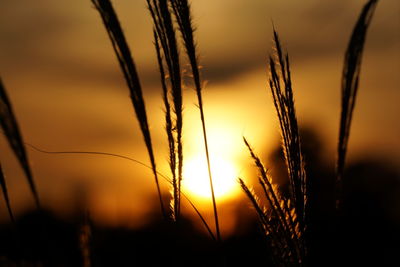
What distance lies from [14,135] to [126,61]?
35 cm

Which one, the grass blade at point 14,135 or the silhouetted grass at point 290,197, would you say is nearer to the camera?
the grass blade at point 14,135

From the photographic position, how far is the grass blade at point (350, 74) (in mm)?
1127

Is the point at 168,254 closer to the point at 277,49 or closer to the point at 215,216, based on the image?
the point at 215,216

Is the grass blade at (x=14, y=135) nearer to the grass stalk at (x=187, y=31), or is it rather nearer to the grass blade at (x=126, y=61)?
the grass blade at (x=126, y=61)

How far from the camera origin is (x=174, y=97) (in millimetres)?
1511

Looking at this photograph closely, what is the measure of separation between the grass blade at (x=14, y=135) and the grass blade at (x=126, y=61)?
31 centimetres

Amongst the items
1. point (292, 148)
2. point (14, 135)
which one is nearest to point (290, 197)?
point (292, 148)

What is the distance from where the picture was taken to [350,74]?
1177mm

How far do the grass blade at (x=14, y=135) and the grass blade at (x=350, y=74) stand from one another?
0.76m

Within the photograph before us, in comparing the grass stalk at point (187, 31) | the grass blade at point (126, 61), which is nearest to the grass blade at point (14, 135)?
the grass blade at point (126, 61)

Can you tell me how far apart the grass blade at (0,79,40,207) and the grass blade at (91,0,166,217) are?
0.31 m

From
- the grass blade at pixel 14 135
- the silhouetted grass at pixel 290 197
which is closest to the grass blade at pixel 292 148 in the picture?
the silhouetted grass at pixel 290 197

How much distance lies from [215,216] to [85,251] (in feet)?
1.45

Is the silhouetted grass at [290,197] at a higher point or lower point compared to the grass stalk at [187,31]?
lower
